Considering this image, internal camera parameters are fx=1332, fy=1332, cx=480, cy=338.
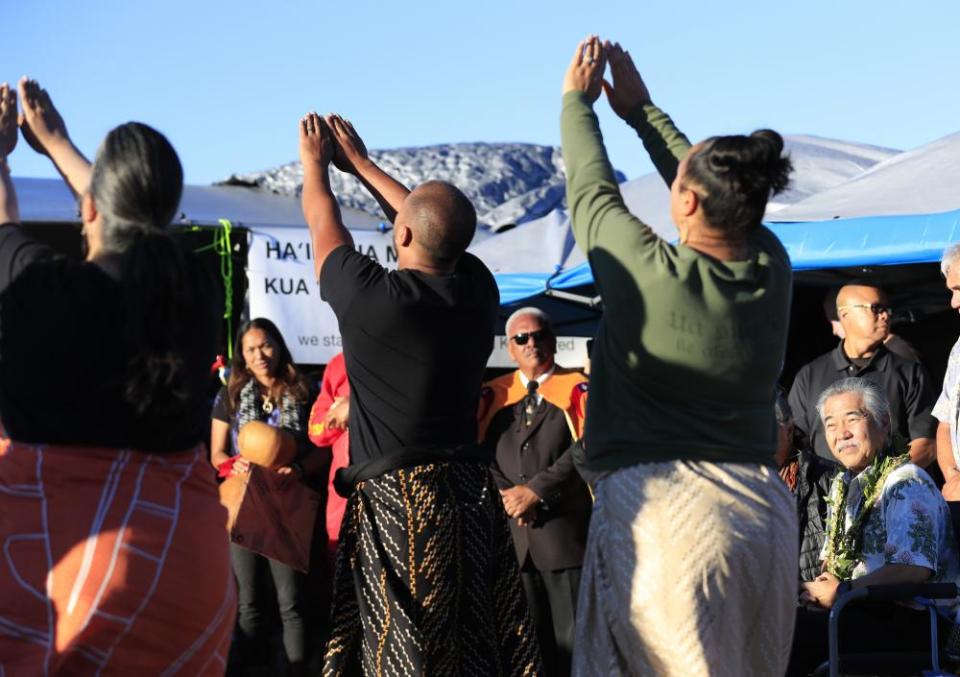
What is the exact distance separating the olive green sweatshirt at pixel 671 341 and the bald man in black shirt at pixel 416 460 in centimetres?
57

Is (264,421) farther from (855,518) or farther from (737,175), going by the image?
(737,175)

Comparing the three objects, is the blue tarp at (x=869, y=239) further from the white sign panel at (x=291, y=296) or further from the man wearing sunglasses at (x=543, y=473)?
the white sign panel at (x=291, y=296)

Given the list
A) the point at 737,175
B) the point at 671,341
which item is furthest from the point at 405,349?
the point at 737,175

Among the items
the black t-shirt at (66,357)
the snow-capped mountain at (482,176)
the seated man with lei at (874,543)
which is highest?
the snow-capped mountain at (482,176)

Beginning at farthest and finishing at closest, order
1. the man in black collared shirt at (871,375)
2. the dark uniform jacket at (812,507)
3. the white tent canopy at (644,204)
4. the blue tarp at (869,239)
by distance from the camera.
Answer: the white tent canopy at (644,204) < the man in black collared shirt at (871,375) < the blue tarp at (869,239) < the dark uniform jacket at (812,507)

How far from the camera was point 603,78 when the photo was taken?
3576 millimetres

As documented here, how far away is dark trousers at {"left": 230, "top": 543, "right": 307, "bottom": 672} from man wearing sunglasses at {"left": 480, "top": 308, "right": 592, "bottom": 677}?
1.17 m

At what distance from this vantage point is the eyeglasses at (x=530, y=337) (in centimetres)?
708

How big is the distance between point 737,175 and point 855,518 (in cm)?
214

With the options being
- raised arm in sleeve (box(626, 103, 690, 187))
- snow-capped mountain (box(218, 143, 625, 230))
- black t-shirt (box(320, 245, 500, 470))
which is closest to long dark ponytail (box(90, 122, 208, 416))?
black t-shirt (box(320, 245, 500, 470))

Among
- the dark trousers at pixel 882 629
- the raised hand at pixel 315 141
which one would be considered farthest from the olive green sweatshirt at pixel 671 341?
the dark trousers at pixel 882 629

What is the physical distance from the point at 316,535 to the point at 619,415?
4165 mm

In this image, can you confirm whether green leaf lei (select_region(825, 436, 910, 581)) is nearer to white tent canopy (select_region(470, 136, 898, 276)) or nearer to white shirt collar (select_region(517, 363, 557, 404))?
white shirt collar (select_region(517, 363, 557, 404))

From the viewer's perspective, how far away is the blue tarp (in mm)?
6258
